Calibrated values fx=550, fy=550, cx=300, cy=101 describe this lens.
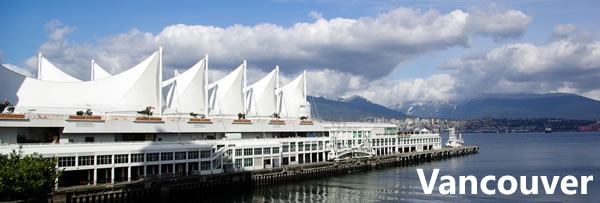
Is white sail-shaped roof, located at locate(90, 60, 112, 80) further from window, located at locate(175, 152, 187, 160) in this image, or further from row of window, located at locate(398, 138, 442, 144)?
row of window, located at locate(398, 138, 442, 144)

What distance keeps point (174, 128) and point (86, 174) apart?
54.7 feet

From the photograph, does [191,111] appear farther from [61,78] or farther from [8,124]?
[8,124]

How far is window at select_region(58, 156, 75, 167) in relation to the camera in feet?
151

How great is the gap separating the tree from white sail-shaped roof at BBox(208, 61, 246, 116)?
45.4 metres

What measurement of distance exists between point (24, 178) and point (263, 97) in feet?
193

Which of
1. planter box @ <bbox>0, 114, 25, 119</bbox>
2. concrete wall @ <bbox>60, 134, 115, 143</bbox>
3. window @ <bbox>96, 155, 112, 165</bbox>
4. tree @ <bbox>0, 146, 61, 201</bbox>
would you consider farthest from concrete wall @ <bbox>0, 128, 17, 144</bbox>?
tree @ <bbox>0, 146, 61, 201</bbox>

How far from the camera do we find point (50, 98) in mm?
60719

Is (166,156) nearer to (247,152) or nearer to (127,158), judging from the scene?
(127,158)

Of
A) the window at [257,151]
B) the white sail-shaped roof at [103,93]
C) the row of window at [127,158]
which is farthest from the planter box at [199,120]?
the row of window at [127,158]

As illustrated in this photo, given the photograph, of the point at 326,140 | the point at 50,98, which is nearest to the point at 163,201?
the point at 50,98

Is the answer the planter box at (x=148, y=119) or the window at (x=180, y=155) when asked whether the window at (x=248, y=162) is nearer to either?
the window at (x=180, y=155)

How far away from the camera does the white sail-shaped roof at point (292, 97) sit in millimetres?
100062

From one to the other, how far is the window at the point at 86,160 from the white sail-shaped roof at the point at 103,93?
14177mm

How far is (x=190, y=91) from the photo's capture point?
76.9 m
